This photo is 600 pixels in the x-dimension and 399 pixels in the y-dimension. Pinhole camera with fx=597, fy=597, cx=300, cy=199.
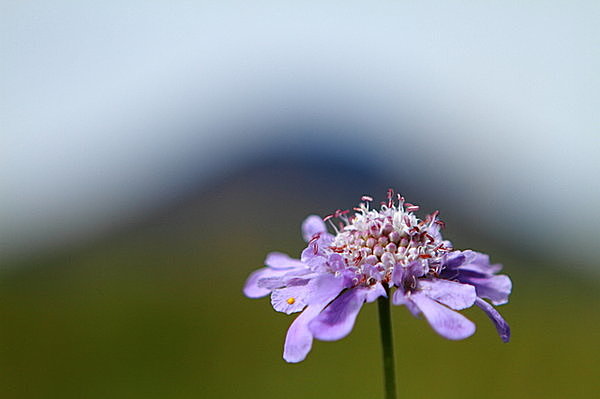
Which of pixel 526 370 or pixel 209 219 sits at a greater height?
pixel 209 219

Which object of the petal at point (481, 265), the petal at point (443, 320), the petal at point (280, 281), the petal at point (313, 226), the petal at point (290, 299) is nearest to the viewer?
the petal at point (443, 320)

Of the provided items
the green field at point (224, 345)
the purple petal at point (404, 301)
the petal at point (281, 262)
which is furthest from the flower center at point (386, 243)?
the green field at point (224, 345)

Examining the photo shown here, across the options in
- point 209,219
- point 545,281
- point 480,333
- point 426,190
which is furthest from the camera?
point 426,190

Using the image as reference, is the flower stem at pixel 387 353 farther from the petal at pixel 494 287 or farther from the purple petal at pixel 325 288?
the petal at pixel 494 287

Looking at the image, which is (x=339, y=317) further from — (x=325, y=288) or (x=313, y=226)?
(x=313, y=226)

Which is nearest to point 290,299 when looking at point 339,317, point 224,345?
point 339,317

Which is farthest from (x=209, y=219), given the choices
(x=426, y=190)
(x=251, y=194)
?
(x=426, y=190)

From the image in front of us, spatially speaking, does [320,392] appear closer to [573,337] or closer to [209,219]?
[573,337]

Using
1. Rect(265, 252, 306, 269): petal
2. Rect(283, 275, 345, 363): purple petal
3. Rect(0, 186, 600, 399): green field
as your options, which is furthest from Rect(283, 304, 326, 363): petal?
Rect(0, 186, 600, 399): green field
